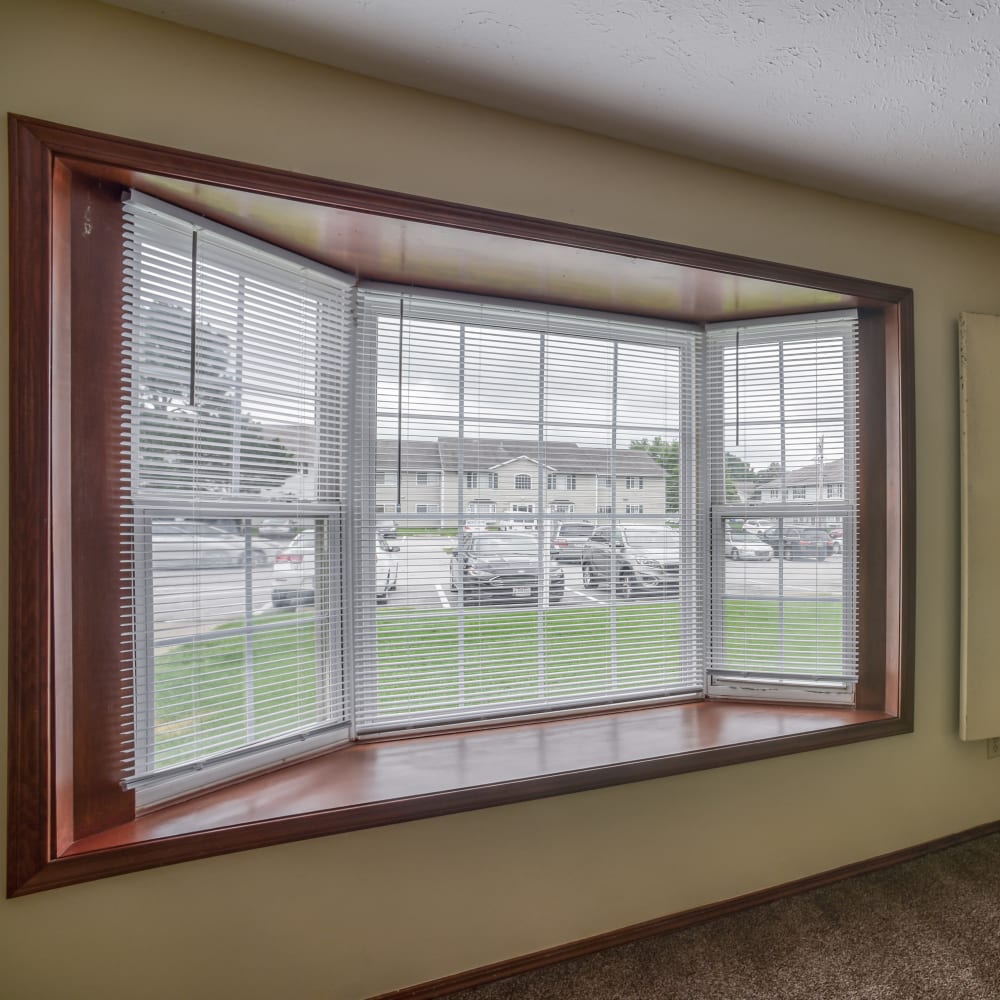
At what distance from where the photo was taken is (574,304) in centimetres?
210

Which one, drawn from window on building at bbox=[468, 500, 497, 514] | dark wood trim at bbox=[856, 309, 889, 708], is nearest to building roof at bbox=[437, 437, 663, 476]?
window on building at bbox=[468, 500, 497, 514]

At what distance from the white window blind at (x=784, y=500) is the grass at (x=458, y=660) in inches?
0.6

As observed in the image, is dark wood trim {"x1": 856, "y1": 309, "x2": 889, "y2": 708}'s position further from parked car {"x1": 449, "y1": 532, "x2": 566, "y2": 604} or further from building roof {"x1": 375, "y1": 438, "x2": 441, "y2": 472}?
building roof {"x1": 375, "y1": 438, "x2": 441, "y2": 472}

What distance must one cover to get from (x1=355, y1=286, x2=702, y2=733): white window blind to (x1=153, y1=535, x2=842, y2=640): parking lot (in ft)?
0.04

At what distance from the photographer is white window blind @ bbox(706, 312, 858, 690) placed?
2.21 meters

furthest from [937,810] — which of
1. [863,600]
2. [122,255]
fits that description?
[122,255]

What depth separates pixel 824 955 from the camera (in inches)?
64.9

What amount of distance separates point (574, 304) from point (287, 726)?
1767mm

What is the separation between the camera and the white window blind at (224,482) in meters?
1.38

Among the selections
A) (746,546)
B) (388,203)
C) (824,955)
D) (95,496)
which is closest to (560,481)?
(746,546)

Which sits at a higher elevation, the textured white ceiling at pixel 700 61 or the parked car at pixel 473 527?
the textured white ceiling at pixel 700 61

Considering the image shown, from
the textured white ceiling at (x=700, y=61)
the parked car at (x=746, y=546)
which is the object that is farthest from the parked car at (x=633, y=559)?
the textured white ceiling at (x=700, y=61)

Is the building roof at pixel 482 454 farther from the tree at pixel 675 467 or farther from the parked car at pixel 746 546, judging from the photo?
the parked car at pixel 746 546

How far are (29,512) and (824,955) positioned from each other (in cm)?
243
